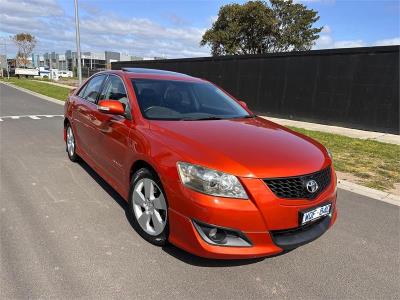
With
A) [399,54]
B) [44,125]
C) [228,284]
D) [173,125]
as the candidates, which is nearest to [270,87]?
[399,54]

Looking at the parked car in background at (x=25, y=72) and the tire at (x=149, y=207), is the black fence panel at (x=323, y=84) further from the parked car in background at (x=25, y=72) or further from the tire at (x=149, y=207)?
the parked car in background at (x=25, y=72)

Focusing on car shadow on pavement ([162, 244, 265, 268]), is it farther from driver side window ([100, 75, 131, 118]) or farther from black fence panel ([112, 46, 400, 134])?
black fence panel ([112, 46, 400, 134])

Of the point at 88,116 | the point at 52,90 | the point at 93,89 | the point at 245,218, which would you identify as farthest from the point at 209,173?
the point at 52,90

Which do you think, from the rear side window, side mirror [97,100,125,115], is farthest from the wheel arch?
the rear side window

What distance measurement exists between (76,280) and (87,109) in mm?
2952

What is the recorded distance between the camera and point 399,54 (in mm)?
10477

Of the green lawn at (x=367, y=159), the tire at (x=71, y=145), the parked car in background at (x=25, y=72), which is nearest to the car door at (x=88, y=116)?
the tire at (x=71, y=145)

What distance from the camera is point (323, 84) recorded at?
12.6 m

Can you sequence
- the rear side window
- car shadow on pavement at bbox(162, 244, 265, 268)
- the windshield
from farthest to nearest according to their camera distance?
the rear side window, the windshield, car shadow on pavement at bbox(162, 244, 265, 268)

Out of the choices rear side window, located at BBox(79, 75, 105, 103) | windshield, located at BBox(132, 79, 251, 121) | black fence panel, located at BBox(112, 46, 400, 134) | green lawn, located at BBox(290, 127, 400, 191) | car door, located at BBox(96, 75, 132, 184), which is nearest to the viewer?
car door, located at BBox(96, 75, 132, 184)

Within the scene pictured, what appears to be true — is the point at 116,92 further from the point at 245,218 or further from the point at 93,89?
the point at 245,218

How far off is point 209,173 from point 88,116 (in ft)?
9.62

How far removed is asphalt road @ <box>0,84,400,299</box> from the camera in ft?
9.43

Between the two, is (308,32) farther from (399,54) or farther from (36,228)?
(36,228)
